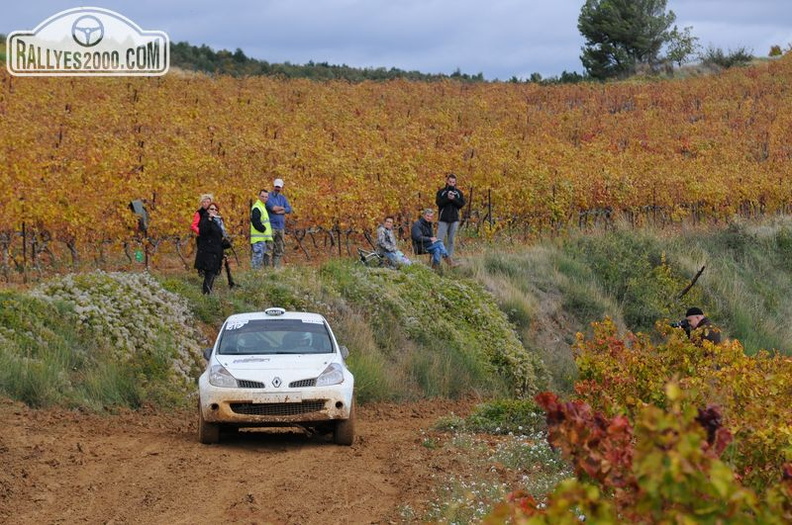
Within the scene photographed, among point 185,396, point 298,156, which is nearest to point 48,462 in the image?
point 185,396

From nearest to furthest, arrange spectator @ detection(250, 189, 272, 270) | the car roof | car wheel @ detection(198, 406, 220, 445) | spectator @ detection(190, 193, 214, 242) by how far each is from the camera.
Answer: car wheel @ detection(198, 406, 220, 445)
the car roof
spectator @ detection(190, 193, 214, 242)
spectator @ detection(250, 189, 272, 270)

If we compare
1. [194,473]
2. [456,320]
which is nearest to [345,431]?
[194,473]

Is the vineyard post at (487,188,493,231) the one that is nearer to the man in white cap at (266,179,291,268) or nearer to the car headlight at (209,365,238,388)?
the man in white cap at (266,179,291,268)

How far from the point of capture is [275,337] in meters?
13.6

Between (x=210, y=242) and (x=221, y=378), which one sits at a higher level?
(x=210, y=242)

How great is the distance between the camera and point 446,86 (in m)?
63.1

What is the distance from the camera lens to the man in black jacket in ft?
76.7

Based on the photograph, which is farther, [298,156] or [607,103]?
[607,103]

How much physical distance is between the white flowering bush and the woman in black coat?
85 cm

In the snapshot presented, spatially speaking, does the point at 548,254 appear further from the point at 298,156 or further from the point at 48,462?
the point at 48,462

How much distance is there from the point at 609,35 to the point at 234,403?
73885 mm

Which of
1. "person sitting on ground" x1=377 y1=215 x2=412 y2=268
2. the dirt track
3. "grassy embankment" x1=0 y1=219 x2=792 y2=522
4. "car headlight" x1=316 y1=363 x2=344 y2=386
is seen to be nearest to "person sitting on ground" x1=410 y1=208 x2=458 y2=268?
"grassy embankment" x1=0 y1=219 x2=792 y2=522

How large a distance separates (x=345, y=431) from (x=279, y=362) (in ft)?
3.49

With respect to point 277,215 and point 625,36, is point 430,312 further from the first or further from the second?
point 625,36
